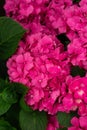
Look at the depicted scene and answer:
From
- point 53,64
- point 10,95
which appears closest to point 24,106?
point 10,95

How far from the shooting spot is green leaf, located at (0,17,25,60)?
1165 millimetres

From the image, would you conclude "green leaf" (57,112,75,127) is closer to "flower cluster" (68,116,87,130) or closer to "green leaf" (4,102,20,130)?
"flower cluster" (68,116,87,130)

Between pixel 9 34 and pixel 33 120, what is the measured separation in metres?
0.31

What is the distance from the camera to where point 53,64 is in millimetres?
1146

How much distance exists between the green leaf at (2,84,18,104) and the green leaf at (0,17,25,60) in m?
0.12

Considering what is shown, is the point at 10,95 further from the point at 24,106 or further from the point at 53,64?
the point at 53,64

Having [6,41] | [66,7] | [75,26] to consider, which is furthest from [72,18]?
[6,41]

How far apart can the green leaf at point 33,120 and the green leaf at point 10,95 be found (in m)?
0.05

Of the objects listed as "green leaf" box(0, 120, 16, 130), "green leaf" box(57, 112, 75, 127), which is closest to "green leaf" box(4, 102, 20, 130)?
"green leaf" box(0, 120, 16, 130)

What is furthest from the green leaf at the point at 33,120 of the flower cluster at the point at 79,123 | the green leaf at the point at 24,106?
the flower cluster at the point at 79,123

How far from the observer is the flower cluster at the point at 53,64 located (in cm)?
108

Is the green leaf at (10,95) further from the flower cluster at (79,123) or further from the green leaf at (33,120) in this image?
the flower cluster at (79,123)

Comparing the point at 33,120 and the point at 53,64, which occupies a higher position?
the point at 53,64

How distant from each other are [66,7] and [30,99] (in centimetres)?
40
